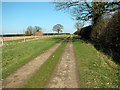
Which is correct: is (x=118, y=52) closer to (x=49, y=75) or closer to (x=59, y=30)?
(x=49, y=75)

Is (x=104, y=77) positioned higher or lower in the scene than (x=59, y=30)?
lower

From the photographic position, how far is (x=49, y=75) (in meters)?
4.16

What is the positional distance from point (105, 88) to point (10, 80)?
13.0ft

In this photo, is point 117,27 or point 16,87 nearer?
point 16,87

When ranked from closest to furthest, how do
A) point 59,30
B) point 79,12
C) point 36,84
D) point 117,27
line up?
point 36,84, point 117,27, point 79,12, point 59,30

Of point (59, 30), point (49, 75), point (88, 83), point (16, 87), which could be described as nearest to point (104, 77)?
point (88, 83)

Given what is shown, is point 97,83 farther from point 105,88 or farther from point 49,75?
point 49,75

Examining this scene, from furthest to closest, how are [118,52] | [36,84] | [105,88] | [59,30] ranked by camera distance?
[59,30] → [118,52] → [36,84] → [105,88]

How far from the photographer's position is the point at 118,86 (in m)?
3.30

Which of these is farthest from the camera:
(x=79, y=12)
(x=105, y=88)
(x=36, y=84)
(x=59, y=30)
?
(x=59, y=30)

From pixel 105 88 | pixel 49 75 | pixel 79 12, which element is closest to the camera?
pixel 105 88

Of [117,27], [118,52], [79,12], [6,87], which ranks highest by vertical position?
[79,12]

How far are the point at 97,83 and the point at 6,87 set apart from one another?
3.60 m

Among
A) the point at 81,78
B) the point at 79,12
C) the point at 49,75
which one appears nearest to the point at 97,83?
the point at 81,78
